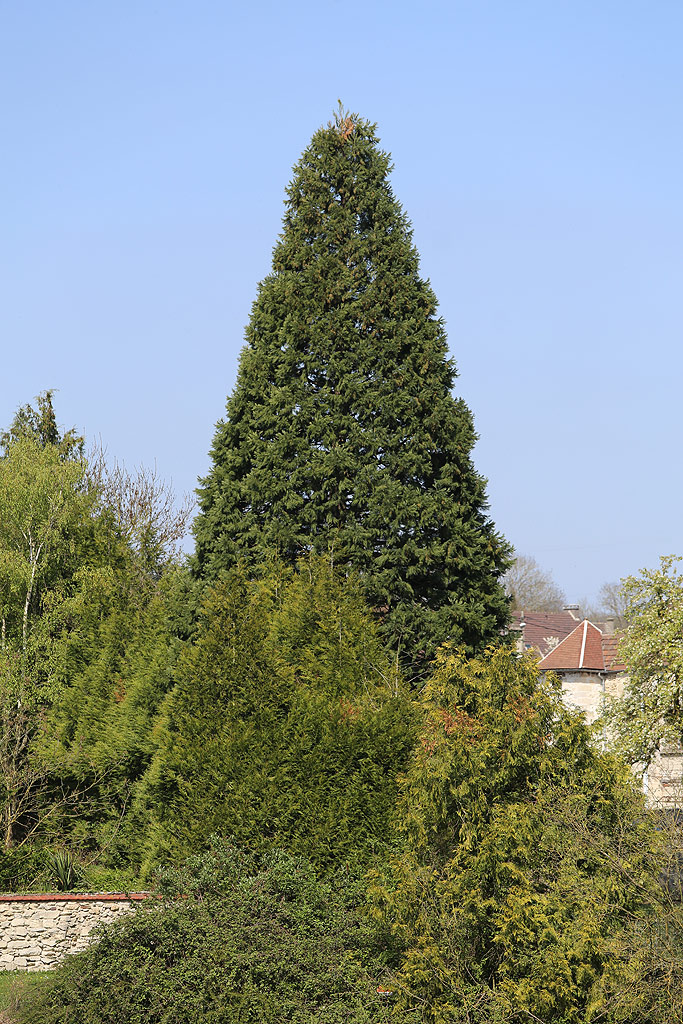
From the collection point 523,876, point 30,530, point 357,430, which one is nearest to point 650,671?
point 357,430

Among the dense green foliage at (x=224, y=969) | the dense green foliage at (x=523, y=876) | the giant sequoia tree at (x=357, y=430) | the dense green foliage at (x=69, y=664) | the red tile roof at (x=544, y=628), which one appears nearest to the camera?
the dense green foliage at (x=523, y=876)

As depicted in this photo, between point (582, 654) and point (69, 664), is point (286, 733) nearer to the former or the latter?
point (69, 664)

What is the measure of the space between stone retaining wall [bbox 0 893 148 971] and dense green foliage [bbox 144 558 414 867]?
1.21 meters

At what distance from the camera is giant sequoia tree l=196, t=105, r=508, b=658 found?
48.2ft

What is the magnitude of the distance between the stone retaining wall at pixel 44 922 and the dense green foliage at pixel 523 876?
5.25m

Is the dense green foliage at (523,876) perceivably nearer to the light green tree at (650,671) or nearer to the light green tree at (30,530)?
the light green tree at (650,671)

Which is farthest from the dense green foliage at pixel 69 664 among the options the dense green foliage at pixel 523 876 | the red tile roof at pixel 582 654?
the red tile roof at pixel 582 654

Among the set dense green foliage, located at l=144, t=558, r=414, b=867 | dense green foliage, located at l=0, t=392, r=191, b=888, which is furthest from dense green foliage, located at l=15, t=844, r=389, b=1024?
dense green foliage, located at l=0, t=392, r=191, b=888

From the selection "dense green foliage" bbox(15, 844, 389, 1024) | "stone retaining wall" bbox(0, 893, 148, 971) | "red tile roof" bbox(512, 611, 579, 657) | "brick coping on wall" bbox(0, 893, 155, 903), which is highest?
"red tile roof" bbox(512, 611, 579, 657)

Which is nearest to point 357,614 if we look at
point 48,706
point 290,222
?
point 290,222

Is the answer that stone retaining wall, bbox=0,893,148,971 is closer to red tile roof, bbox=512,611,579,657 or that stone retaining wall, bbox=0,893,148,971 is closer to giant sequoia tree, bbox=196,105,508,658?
giant sequoia tree, bbox=196,105,508,658

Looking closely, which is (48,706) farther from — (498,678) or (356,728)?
(498,678)

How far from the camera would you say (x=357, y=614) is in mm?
13867

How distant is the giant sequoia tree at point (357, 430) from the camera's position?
14.7 m
